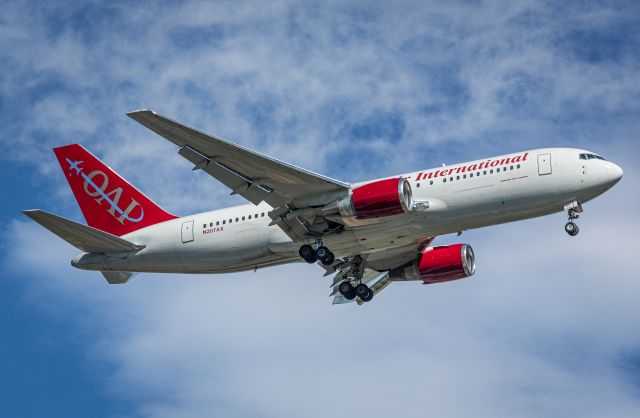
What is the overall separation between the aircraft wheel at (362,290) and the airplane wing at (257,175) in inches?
244

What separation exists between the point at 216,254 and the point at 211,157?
223 inches

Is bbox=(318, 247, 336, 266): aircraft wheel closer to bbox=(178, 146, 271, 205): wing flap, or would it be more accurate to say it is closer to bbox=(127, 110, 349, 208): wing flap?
bbox=(127, 110, 349, 208): wing flap

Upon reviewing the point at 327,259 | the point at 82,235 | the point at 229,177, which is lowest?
the point at 327,259

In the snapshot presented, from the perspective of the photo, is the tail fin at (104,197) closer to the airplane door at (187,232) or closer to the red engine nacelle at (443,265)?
the airplane door at (187,232)

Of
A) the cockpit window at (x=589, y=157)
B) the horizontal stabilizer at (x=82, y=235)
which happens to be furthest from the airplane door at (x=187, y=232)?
the cockpit window at (x=589, y=157)

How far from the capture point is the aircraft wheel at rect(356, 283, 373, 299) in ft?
171

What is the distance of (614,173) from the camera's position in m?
44.7

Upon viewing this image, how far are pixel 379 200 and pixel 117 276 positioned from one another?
555 inches

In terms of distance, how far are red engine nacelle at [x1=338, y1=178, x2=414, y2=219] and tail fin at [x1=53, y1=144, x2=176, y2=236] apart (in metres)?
10.1

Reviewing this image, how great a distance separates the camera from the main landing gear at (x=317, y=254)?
1841 inches

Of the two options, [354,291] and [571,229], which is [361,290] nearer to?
[354,291]

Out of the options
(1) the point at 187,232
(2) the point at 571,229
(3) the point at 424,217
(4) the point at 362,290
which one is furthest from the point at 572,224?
(1) the point at 187,232

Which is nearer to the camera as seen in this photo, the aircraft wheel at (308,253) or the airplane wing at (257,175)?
the airplane wing at (257,175)

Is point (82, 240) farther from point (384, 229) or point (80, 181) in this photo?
point (384, 229)
